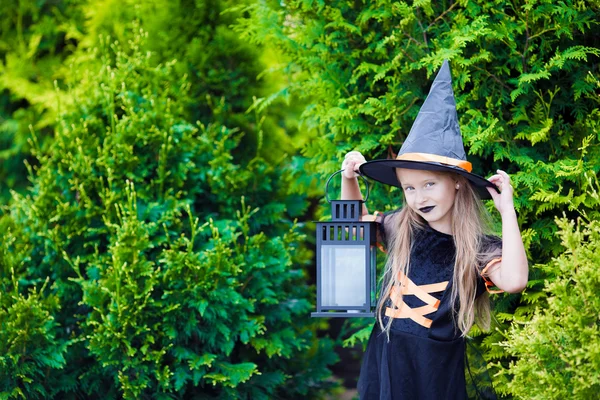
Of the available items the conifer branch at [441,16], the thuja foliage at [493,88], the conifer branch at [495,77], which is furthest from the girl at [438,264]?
the conifer branch at [441,16]

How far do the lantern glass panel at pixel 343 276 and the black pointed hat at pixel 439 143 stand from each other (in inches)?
15.5

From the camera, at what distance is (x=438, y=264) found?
2867 millimetres

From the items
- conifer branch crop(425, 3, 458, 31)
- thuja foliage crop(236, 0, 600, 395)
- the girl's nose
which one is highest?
conifer branch crop(425, 3, 458, 31)

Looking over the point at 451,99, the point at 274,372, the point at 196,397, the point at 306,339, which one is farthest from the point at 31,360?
the point at 451,99

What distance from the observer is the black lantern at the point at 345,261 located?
2.89 metres

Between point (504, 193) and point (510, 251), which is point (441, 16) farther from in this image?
point (510, 251)

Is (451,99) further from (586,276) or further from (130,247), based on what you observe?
(130,247)

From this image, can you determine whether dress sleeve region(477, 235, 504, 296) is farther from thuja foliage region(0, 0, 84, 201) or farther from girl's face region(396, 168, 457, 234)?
thuja foliage region(0, 0, 84, 201)

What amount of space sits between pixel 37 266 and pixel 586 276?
2998 mm

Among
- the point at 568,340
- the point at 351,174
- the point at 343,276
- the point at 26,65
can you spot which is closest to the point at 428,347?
the point at 343,276

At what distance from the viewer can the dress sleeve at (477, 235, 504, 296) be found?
9.03ft

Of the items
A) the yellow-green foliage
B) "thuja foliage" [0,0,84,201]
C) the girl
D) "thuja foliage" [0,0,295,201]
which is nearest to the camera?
the yellow-green foliage

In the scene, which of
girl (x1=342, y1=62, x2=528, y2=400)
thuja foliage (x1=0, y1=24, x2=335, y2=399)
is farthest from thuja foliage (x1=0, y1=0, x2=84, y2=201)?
girl (x1=342, y1=62, x2=528, y2=400)

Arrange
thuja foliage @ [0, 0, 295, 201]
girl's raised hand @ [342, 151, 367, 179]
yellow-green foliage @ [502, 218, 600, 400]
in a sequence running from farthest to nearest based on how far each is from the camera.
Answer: thuja foliage @ [0, 0, 295, 201]
girl's raised hand @ [342, 151, 367, 179]
yellow-green foliage @ [502, 218, 600, 400]
